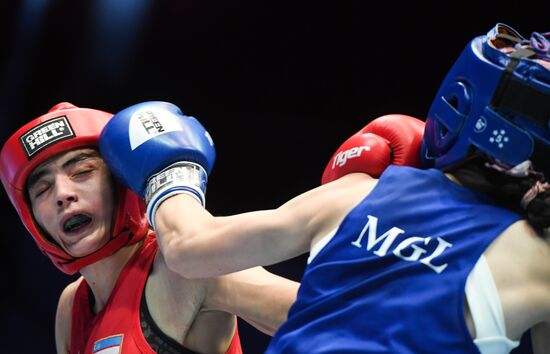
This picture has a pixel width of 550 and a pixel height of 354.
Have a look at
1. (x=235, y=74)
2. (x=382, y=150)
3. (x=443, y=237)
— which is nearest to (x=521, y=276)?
(x=443, y=237)

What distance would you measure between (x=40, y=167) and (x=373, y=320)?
4.04ft

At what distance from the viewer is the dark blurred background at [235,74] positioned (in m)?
3.65

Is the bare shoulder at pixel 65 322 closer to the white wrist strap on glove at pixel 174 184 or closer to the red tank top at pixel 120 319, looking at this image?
the red tank top at pixel 120 319

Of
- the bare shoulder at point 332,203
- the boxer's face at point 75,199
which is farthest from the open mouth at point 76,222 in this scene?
the bare shoulder at point 332,203

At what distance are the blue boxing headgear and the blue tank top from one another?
0.09 meters

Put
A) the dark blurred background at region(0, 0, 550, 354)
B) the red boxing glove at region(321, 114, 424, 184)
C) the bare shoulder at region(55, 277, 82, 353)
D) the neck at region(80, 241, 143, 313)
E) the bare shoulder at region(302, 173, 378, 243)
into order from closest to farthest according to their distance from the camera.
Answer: the bare shoulder at region(302, 173, 378, 243) → the red boxing glove at region(321, 114, 424, 184) → the neck at region(80, 241, 143, 313) → the bare shoulder at region(55, 277, 82, 353) → the dark blurred background at region(0, 0, 550, 354)

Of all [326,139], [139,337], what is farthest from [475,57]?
[326,139]

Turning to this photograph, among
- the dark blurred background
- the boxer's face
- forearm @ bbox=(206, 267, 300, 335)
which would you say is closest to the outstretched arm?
forearm @ bbox=(206, 267, 300, 335)

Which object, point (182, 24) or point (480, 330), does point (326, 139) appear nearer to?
point (182, 24)

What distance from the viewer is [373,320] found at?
133 cm

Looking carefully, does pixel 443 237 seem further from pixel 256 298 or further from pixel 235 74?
pixel 235 74

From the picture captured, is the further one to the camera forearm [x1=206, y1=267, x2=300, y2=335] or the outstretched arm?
forearm [x1=206, y1=267, x2=300, y2=335]

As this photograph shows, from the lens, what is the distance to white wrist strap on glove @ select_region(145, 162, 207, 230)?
1.78 meters

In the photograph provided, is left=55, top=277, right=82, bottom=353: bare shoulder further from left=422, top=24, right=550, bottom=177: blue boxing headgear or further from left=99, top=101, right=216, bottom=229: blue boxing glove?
left=422, top=24, right=550, bottom=177: blue boxing headgear
